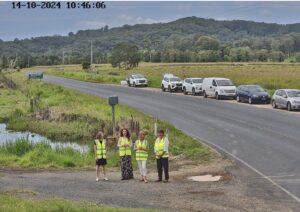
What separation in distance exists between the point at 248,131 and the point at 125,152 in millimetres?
12630

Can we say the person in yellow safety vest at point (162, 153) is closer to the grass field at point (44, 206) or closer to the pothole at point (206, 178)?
the pothole at point (206, 178)

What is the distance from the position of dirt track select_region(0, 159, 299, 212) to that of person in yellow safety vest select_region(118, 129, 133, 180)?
0.34m

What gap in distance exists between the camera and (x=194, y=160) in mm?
21609

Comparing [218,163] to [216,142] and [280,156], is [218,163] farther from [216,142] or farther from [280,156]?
[216,142]

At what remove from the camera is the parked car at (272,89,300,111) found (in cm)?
3811

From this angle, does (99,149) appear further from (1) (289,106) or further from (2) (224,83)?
(2) (224,83)

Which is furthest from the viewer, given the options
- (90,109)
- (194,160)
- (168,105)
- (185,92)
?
(185,92)

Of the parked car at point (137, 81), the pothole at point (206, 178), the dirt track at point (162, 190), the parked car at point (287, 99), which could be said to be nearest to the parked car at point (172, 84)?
the parked car at point (137, 81)

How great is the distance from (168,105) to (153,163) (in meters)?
22.9

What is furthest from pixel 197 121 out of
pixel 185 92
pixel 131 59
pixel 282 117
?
pixel 131 59

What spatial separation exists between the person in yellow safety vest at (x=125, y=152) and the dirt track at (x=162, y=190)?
339mm

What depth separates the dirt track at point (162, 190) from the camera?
13503 millimetres

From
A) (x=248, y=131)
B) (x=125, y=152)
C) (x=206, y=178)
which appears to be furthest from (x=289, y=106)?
(x=125, y=152)

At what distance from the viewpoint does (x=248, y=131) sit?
93.6 ft
